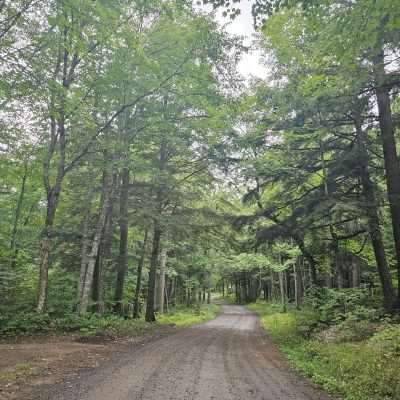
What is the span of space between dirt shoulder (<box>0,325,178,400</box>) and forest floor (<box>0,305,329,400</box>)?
0.07ft

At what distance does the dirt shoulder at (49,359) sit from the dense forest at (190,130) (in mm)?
1902

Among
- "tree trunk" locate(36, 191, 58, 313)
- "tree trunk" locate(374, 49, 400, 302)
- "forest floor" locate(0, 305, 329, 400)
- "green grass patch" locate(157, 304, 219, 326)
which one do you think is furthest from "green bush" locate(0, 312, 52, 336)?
"tree trunk" locate(374, 49, 400, 302)

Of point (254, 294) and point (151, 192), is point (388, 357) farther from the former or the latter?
point (254, 294)

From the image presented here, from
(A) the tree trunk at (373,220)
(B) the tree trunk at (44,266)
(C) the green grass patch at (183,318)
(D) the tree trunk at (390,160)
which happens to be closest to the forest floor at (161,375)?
(B) the tree trunk at (44,266)

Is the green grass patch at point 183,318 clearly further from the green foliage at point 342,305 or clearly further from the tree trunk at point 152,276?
the green foliage at point 342,305

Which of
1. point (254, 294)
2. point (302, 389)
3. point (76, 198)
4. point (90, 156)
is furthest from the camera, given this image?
point (254, 294)

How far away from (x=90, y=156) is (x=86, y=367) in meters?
9.73

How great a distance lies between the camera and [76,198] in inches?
651

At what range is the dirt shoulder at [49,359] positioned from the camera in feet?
19.1

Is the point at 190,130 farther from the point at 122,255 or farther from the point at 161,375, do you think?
the point at 161,375

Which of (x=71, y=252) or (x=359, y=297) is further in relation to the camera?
(x=71, y=252)

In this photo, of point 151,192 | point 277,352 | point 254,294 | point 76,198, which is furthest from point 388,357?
point 254,294

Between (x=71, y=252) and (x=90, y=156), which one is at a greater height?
(x=90, y=156)

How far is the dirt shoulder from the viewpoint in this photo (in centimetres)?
582
